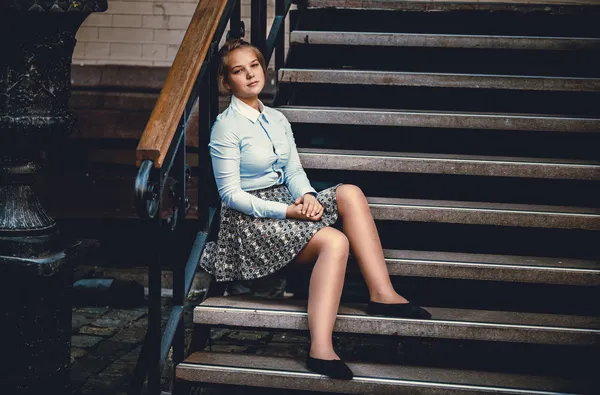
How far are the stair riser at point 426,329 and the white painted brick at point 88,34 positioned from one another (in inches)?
121

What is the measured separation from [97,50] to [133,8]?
0.39 meters

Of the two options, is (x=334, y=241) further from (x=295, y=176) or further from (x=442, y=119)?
(x=442, y=119)

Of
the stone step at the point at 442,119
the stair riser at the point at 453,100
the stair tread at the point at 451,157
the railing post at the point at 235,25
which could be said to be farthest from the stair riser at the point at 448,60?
the railing post at the point at 235,25

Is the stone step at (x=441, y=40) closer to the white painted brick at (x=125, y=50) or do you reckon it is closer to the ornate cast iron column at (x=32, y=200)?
the white painted brick at (x=125, y=50)

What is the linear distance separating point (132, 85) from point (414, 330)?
10.3 feet

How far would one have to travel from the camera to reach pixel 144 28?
578 cm

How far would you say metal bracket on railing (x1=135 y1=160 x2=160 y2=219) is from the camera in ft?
9.37

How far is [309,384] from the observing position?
3.22 m

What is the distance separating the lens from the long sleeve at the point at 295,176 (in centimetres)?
371

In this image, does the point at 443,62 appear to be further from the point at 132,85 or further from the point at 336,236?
the point at 132,85

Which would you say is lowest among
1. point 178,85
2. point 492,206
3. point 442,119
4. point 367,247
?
point 367,247

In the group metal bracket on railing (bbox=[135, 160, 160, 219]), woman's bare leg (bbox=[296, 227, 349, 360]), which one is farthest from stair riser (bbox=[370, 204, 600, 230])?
metal bracket on railing (bbox=[135, 160, 160, 219])

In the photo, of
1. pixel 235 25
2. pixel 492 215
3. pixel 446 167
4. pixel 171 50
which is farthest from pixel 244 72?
pixel 171 50

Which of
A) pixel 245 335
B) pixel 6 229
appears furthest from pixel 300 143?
pixel 6 229
